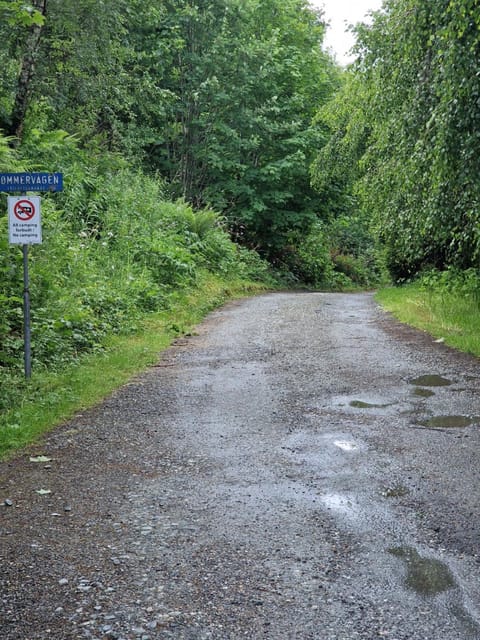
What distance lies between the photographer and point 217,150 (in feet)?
89.4

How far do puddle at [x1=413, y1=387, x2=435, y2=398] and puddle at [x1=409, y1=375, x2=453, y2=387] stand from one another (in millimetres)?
271

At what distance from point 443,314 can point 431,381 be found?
5.67 m

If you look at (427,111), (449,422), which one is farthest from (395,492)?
(427,111)

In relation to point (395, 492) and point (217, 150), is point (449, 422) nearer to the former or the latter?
point (395, 492)

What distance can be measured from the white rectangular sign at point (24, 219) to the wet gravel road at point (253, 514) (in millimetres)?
2157

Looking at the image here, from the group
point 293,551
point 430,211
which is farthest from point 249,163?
point 293,551

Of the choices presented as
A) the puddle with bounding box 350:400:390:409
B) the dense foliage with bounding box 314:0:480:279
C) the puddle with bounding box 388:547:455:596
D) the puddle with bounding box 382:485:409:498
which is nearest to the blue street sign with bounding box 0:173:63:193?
the puddle with bounding box 350:400:390:409

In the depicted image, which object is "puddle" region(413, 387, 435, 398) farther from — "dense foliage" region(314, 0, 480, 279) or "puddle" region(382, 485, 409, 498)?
"puddle" region(382, 485, 409, 498)

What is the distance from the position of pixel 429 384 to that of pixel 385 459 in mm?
2971

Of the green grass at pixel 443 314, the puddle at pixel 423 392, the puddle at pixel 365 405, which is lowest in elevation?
the puddle at pixel 365 405

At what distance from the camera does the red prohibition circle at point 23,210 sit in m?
8.46

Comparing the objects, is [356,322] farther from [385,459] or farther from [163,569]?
[163,569]

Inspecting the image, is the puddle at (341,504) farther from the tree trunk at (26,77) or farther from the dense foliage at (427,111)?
the tree trunk at (26,77)

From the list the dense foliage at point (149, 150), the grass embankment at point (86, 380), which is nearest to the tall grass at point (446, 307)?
the grass embankment at point (86, 380)
